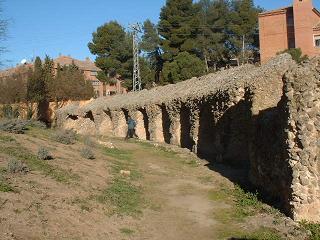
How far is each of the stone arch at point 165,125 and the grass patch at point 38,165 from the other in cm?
1140

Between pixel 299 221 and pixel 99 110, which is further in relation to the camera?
pixel 99 110

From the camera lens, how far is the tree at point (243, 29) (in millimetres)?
54844

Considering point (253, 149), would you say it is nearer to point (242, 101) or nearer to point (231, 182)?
point (231, 182)

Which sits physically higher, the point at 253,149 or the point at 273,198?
the point at 253,149

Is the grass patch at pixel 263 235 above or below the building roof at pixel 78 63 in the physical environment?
below

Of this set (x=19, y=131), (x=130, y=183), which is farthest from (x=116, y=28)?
(x=130, y=183)

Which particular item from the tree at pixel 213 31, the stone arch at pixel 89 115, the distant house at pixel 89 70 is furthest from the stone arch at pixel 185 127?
the distant house at pixel 89 70

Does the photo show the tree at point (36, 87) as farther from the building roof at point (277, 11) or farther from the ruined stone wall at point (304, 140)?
the ruined stone wall at point (304, 140)

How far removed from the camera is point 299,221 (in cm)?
955

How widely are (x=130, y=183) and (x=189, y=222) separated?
12.3 ft

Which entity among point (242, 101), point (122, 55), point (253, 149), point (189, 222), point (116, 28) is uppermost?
point (116, 28)

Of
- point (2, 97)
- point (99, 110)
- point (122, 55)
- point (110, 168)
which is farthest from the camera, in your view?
point (122, 55)

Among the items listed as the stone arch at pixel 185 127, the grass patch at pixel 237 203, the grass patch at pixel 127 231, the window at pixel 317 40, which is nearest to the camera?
the grass patch at pixel 127 231

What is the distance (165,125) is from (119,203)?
1475cm
